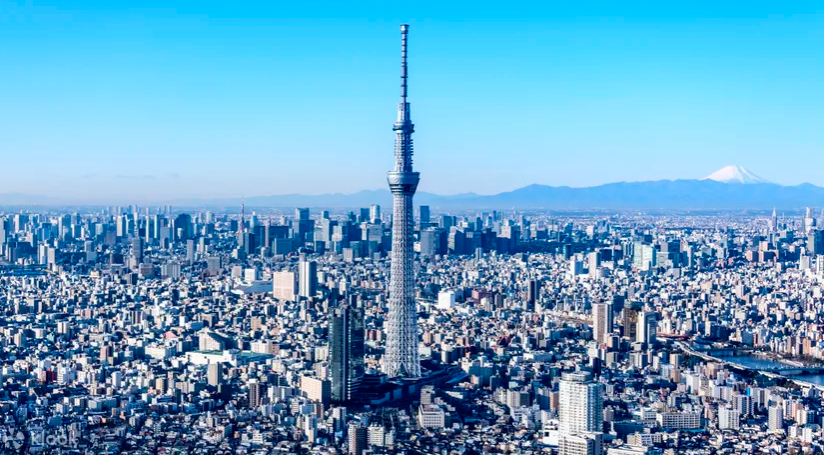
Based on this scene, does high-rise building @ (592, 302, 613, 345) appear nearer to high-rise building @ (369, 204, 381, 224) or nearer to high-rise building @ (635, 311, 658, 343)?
high-rise building @ (635, 311, 658, 343)

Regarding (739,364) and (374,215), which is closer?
(739,364)

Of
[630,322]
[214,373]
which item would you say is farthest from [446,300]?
[214,373]

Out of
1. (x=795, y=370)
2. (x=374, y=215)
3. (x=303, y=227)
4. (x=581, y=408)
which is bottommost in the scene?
(x=795, y=370)

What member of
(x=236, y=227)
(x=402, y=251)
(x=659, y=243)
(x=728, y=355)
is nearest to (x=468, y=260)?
(x=659, y=243)

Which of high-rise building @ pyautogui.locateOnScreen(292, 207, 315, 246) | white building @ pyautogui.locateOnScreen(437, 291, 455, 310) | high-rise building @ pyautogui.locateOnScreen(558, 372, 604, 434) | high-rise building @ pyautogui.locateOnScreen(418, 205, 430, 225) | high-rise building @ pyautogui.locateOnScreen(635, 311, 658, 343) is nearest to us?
high-rise building @ pyautogui.locateOnScreen(558, 372, 604, 434)

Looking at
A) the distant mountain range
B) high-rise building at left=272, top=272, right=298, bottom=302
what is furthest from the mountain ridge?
high-rise building at left=272, top=272, right=298, bottom=302

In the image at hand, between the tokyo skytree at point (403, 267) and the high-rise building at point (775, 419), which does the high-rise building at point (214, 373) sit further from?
the high-rise building at point (775, 419)

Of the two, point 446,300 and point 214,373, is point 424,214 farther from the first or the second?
point 214,373

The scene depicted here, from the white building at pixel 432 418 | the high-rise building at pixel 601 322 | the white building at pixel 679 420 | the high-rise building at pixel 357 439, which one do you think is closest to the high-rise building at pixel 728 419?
the white building at pixel 679 420
